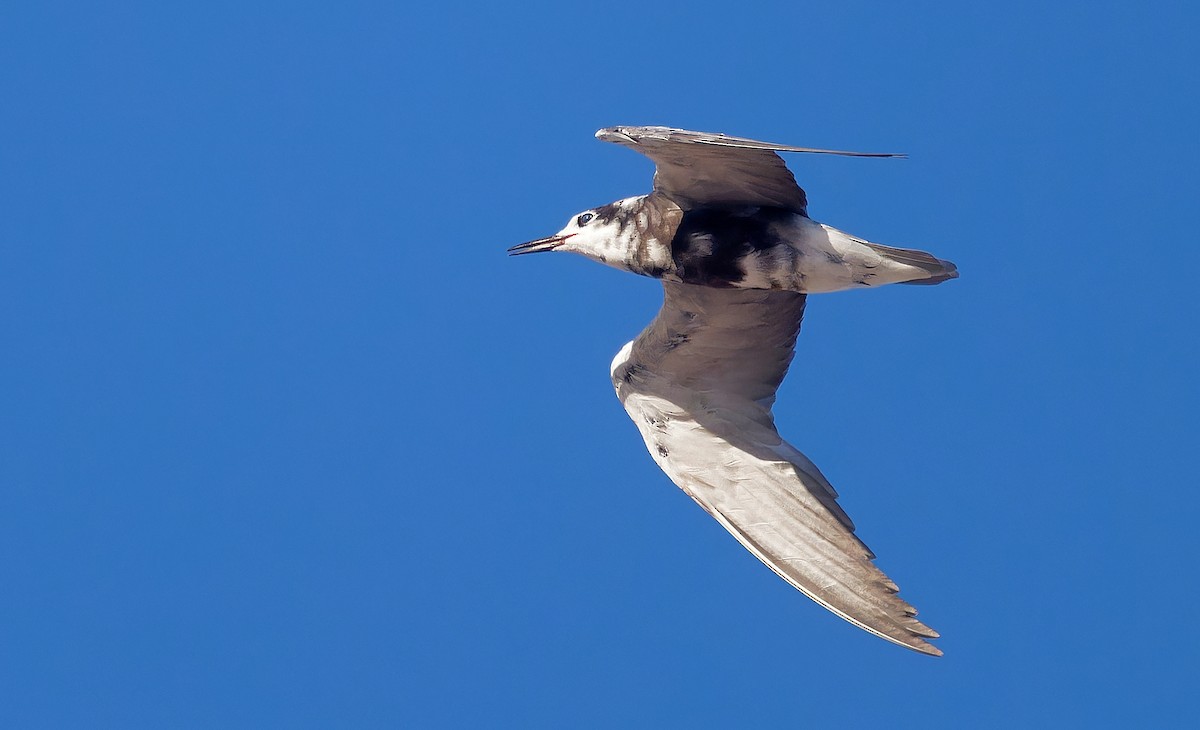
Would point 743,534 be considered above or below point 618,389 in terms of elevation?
below

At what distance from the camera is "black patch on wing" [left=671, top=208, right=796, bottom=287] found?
30.4 feet

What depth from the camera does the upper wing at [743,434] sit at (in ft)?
31.5

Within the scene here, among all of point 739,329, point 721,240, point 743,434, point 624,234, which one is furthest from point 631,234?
point 743,434

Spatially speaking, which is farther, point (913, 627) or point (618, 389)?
point (618, 389)

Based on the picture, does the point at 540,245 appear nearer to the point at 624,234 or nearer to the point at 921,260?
the point at 624,234

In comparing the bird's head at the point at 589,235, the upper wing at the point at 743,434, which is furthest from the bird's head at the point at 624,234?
the upper wing at the point at 743,434

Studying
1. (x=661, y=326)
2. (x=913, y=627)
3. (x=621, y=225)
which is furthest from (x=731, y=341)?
(x=913, y=627)

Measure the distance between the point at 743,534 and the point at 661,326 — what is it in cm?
131

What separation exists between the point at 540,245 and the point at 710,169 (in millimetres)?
1367

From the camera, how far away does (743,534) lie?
9.88 metres

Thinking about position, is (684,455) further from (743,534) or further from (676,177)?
(676,177)

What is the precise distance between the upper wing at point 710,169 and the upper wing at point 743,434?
0.72 m

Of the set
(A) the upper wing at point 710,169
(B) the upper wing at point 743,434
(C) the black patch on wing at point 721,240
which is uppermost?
(A) the upper wing at point 710,169

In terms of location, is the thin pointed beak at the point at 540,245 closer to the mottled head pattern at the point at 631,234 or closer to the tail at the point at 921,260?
the mottled head pattern at the point at 631,234
